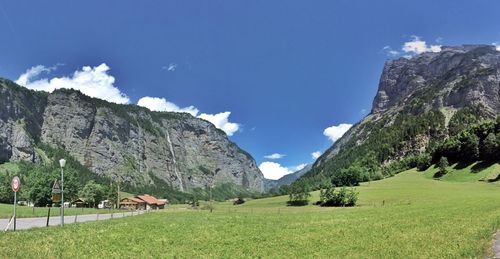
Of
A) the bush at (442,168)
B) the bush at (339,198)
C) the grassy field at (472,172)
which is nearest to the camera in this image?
the bush at (339,198)

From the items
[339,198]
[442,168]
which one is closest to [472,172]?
[442,168]

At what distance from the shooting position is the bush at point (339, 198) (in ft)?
404

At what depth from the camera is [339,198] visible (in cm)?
12669

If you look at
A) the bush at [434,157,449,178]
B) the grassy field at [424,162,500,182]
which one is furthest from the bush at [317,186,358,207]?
the bush at [434,157,449,178]

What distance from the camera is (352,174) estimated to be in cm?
19338

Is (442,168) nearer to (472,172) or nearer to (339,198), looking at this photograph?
(472,172)

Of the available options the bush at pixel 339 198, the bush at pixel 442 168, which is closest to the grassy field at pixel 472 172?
the bush at pixel 442 168

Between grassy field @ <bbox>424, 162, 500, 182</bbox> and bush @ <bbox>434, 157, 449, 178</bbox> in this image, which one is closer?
grassy field @ <bbox>424, 162, 500, 182</bbox>

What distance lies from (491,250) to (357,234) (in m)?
10.1

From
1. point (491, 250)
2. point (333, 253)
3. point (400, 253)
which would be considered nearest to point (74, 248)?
point (333, 253)

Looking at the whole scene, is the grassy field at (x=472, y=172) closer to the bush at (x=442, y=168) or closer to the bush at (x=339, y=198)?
the bush at (x=442, y=168)

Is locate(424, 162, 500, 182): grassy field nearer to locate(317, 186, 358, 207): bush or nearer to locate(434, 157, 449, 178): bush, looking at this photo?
locate(434, 157, 449, 178): bush

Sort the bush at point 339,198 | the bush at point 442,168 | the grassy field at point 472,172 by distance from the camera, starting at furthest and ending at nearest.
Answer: the bush at point 442,168
the grassy field at point 472,172
the bush at point 339,198

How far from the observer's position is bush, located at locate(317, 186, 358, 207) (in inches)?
4843
